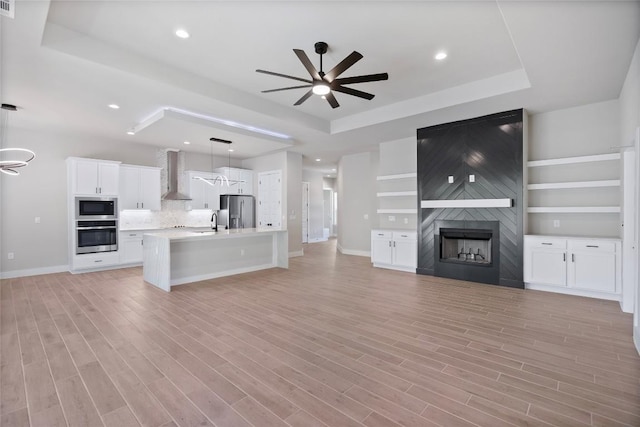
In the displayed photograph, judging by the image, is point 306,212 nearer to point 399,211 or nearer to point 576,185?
point 399,211

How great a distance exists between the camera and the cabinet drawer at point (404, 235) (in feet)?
20.2

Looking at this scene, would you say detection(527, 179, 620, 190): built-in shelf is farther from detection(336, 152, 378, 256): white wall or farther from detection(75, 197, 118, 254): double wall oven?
detection(75, 197, 118, 254): double wall oven

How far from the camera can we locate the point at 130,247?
22.7 feet

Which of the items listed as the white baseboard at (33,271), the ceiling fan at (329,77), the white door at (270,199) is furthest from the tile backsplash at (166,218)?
the ceiling fan at (329,77)

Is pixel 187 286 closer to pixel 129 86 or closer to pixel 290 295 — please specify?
pixel 290 295

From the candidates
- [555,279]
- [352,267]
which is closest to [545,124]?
[555,279]

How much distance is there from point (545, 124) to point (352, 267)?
4.54 metres

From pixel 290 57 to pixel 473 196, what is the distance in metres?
3.92

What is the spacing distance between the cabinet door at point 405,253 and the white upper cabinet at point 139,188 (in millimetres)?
5931

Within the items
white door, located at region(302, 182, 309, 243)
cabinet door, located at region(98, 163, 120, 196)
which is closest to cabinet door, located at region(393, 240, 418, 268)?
white door, located at region(302, 182, 309, 243)

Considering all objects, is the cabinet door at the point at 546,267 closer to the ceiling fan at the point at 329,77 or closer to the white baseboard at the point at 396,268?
the white baseboard at the point at 396,268

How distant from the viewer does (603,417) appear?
1862 millimetres

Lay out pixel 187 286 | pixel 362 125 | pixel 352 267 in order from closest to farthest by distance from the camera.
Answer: pixel 187 286 → pixel 362 125 → pixel 352 267

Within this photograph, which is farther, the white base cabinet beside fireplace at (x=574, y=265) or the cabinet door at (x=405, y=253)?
the cabinet door at (x=405, y=253)
